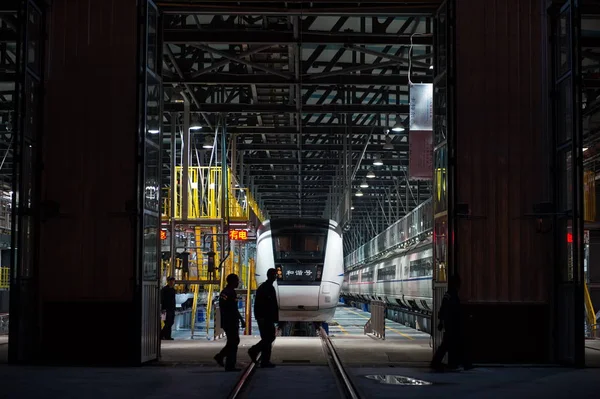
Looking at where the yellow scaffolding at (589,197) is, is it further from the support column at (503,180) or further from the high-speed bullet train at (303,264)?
the support column at (503,180)

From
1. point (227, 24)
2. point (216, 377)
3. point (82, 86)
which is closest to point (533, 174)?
point (216, 377)

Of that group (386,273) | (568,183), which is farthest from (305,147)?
(568,183)

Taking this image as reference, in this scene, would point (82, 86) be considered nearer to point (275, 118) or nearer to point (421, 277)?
point (421, 277)

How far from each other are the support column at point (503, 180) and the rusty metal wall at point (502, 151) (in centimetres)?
2

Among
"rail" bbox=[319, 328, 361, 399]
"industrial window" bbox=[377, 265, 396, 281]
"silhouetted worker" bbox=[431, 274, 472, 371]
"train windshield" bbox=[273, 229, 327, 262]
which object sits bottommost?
"rail" bbox=[319, 328, 361, 399]

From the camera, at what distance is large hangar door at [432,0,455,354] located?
15734 mm

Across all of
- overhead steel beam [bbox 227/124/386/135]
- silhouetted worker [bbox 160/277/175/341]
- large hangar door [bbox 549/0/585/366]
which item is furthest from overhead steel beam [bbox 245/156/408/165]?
large hangar door [bbox 549/0/585/366]

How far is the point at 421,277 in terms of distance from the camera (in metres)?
29.1

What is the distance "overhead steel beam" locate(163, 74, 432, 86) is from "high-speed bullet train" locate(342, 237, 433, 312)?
516 cm

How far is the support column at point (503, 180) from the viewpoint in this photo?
15.6 meters

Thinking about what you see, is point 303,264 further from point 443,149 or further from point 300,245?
point 443,149

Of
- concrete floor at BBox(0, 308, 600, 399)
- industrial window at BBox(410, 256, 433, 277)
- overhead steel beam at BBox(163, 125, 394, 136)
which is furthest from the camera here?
overhead steel beam at BBox(163, 125, 394, 136)

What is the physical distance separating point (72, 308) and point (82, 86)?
3819mm

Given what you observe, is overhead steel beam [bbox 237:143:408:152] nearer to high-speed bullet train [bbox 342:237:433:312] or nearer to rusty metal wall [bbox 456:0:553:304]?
high-speed bullet train [bbox 342:237:433:312]
